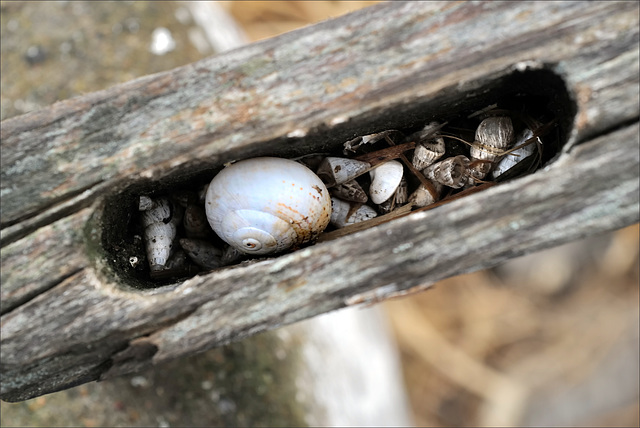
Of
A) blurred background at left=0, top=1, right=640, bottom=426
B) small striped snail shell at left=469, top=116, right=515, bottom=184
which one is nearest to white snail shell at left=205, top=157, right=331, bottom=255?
small striped snail shell at left=469, top=116, right=515, bottom=184

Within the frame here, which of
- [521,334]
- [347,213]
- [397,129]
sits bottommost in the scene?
[521,334]

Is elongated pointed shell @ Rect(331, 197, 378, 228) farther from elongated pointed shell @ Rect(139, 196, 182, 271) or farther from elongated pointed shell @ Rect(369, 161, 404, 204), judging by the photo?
elongated pointed shell @ Rect(139, 196, 182, 271)

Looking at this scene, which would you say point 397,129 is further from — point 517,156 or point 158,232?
point 158,232

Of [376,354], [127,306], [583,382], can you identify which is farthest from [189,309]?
[583,382]

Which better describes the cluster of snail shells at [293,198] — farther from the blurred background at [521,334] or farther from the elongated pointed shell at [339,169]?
the blurred background at [521,334]

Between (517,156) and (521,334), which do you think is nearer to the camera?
(517,156)

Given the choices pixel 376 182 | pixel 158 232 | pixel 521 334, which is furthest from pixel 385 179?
pixel 521 334

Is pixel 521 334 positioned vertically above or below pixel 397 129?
below
